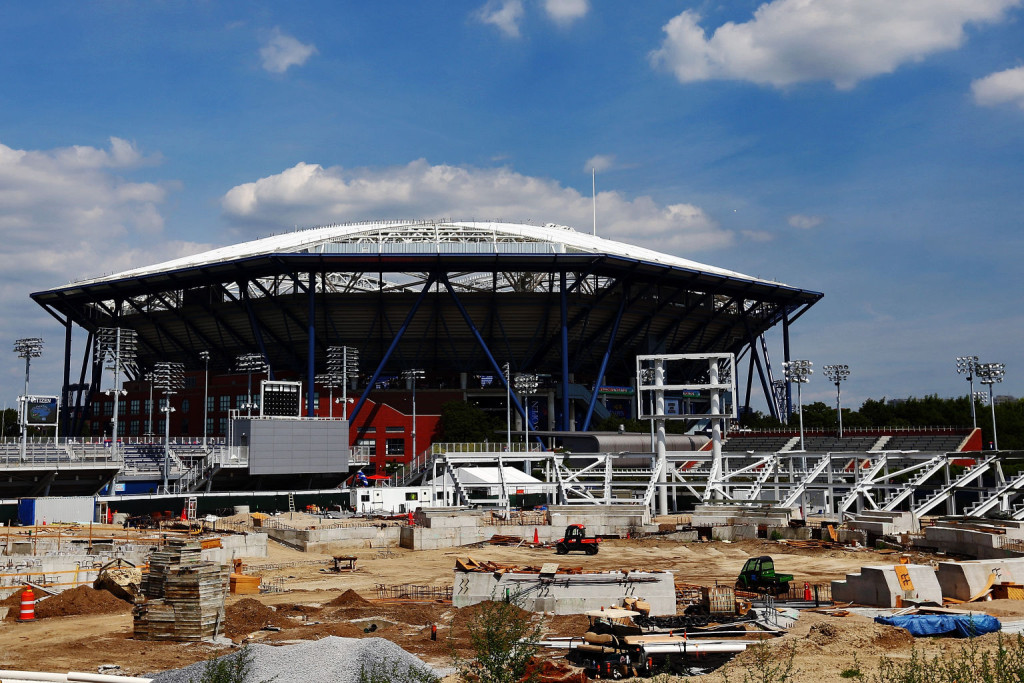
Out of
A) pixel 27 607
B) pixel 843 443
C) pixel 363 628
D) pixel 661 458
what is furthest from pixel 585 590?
pixel 843 443

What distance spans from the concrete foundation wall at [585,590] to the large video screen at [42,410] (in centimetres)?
6772

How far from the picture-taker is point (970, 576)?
92.9 ft

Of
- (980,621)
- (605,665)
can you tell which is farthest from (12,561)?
(980,621)

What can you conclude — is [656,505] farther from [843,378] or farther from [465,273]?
[465,273]

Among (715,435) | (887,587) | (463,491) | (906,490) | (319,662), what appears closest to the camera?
(319,662)

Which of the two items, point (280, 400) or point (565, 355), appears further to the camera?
point (565, 355)

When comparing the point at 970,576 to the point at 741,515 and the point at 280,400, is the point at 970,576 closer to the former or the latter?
the point at 741,515

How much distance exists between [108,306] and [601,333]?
5626 centimetres

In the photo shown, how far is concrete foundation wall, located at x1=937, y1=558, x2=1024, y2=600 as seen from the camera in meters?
28.3

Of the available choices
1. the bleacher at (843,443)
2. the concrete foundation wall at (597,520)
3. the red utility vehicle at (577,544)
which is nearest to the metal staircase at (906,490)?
the concrete foundation wall at (597,520)

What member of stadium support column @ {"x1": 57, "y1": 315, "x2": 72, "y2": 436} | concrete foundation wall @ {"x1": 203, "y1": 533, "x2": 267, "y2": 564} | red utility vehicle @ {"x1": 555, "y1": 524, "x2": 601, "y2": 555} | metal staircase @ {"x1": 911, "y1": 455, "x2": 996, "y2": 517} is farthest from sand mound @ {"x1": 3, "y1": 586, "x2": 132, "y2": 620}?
stadium support column @ {"x1": 57, "y1": 315, "x2": 72, "y2": 436}

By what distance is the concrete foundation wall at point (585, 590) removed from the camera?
26.8 metres

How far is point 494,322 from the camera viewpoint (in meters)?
101

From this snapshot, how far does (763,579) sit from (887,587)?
16.0 feet
